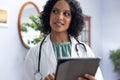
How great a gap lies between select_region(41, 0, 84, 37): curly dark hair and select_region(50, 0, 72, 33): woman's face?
1.5 inches

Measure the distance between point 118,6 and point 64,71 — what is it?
11.5ft

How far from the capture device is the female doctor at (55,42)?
1126 mm

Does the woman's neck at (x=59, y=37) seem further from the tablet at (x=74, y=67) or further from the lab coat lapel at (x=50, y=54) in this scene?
the tablet at (x=74, y=67)

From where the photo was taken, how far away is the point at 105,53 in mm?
4344

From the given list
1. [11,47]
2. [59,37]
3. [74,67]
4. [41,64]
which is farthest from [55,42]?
[11,47]

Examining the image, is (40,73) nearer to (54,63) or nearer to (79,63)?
(54,63)

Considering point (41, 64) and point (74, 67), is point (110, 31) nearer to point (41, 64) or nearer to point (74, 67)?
point (41, 64)

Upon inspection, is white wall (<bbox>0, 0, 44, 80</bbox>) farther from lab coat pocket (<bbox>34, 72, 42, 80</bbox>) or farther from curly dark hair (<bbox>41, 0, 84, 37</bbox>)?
lab coat pocket (<bbox>34, 72, 42, 80</bbox>)

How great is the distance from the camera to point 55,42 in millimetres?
1202

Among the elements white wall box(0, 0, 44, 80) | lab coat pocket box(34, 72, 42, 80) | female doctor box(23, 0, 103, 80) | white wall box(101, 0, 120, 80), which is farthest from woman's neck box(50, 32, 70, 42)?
white wall box(101, 0, 120, 80)

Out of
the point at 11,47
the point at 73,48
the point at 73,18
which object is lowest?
the point at 11,47

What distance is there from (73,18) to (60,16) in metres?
0.13

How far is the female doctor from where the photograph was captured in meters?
1.13

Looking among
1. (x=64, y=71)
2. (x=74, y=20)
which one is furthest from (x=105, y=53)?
(x=64, y=71)
